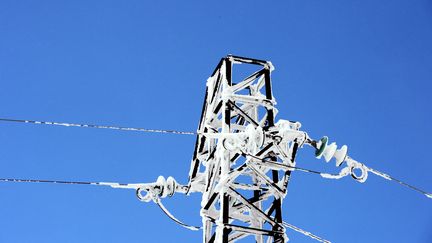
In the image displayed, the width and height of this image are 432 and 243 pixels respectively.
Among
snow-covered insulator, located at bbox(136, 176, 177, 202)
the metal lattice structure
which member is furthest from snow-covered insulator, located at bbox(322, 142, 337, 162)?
snow-covered insulator, located at bbox(136, 176, 177, 202)

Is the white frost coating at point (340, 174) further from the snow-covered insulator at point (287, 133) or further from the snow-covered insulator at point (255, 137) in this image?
the snow-covered insulator at point (255, 137)

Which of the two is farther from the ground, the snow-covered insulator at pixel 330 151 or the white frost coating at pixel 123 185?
the snow-covered insulator at pixel 330 151

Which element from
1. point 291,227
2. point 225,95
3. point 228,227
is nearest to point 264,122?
point 225,95

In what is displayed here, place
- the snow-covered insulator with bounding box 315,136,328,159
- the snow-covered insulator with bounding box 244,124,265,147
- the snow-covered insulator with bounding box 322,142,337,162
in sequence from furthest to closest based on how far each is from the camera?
the snow-covered insulator with bounding box 322,142,337,162 < the snow-covered insulator with bounding box 315,136,328,159 < the snow-covered insulator with bounding box 244,124,265,147

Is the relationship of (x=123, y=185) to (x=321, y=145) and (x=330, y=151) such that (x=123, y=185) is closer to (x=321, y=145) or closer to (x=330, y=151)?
(x=321, y=145)

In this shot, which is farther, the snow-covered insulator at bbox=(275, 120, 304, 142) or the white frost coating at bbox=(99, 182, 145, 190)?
the white frost coating at bbox=(99, 182, 145, 190)

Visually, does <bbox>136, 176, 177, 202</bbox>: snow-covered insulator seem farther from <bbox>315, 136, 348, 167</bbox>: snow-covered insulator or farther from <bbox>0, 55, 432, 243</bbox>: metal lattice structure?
<bbox>315, 136, 348, 167</bbox>: snow-covered insulator

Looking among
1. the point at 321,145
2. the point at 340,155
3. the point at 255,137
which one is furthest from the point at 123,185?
the point at 340,155

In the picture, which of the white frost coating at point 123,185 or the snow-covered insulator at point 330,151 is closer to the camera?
the snow-covered insulator at point 330,151

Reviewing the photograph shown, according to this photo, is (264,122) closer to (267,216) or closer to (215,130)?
(215,130)

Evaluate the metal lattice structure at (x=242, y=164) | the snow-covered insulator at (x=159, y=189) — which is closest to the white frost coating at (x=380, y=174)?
the metal lattice structure at (x=242, y=164)

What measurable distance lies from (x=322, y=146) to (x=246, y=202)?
1.73 metres

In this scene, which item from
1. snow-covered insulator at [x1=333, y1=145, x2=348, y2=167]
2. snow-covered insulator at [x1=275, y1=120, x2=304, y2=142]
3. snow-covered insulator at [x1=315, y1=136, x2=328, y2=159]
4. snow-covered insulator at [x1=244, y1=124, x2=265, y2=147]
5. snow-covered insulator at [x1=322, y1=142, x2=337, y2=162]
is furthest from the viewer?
snow-covered insulator at [x1=333, y1=145, x2=348, y2=167]

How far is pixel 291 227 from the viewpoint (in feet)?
26.7
